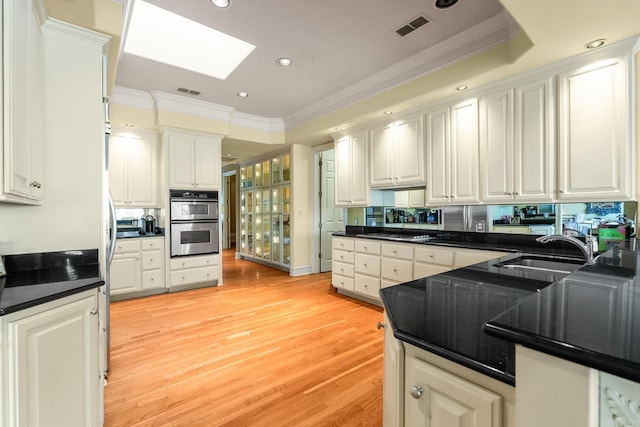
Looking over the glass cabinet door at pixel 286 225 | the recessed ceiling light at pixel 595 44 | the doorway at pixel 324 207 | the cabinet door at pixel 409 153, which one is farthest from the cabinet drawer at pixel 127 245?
the recessed ceiling light at pixel 595 44

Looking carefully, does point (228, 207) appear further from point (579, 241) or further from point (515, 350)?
point (515, 350)

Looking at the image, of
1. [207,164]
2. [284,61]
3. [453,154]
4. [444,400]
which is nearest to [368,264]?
[453,154]

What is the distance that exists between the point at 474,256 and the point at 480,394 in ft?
7.77

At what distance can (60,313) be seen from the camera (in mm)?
1284

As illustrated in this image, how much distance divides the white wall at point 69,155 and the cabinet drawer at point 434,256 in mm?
2906

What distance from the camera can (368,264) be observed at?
3.92 m

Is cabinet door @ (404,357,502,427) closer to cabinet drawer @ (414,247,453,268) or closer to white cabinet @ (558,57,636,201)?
cabinet drawer @ (414,247,453,268)

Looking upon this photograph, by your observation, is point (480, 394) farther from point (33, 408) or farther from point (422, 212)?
point (422, 212)

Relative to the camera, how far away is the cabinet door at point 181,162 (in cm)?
454

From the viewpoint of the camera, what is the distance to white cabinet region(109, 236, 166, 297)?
4.07 meters

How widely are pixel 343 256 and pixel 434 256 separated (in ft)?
4.79

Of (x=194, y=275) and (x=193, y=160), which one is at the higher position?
(x=193, y=160)

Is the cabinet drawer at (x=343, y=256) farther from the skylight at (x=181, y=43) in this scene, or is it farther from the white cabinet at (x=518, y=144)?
the skylight at (x=181, y=43)

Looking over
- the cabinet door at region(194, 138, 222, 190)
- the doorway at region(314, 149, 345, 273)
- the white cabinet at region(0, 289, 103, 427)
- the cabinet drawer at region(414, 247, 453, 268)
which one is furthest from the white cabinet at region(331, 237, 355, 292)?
the white cabinet at region(0, 289, 103, 427)
